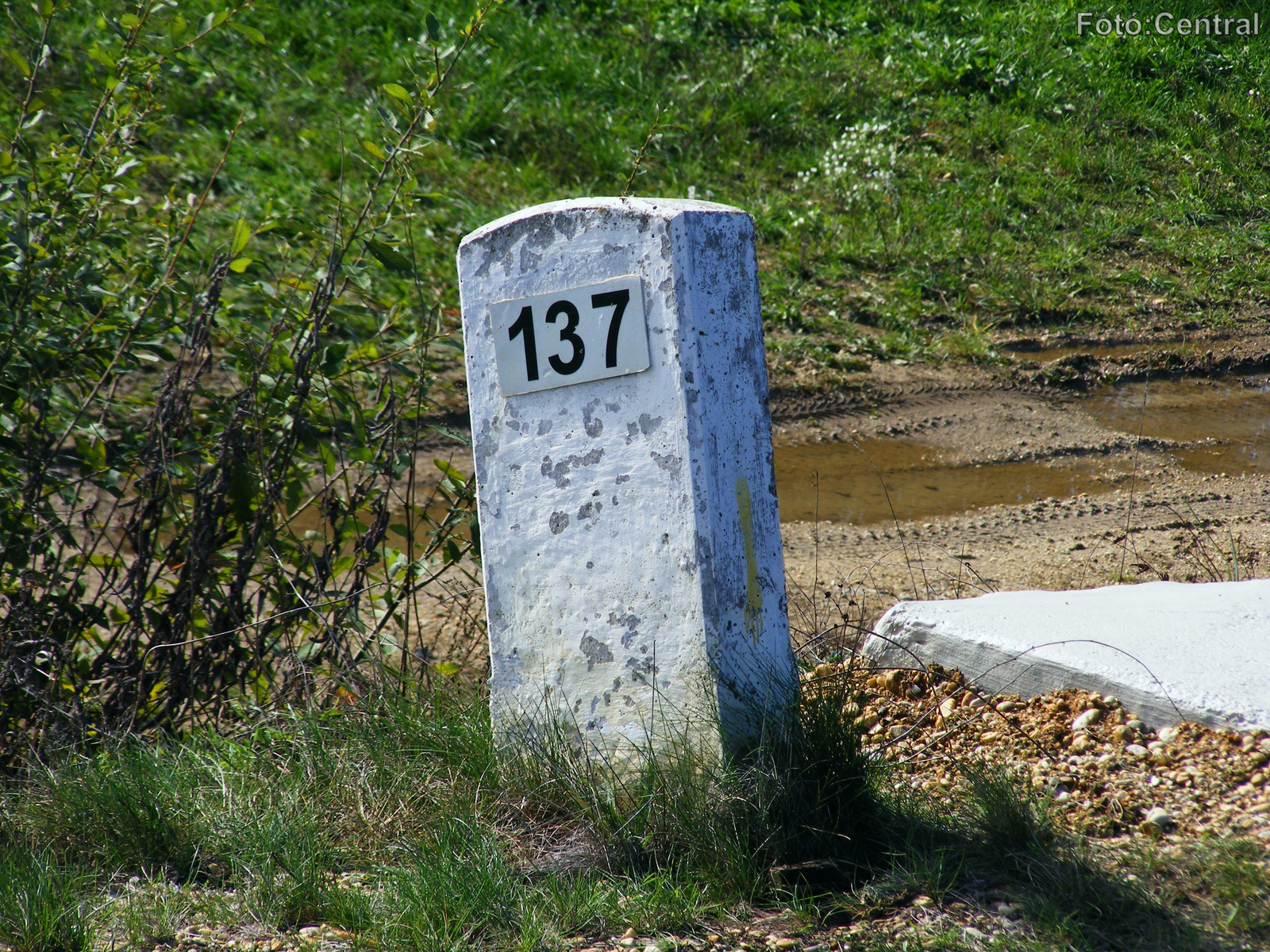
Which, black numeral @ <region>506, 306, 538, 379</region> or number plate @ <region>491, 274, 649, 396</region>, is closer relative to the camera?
number plate @ <region>491, 274, 649, 396</region>

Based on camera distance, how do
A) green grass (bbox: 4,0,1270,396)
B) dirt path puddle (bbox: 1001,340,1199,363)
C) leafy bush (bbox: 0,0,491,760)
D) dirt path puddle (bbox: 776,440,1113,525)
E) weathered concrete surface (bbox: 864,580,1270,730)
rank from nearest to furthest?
weathered concrete surface (bbox: 864,580,1270,730)
leafy bush (bbox: 0,0,491,760)
dirt path puddle (bbox: 776,440,1113,525)
dirt path puddle (bbox: 1001,340,1199,363)
green grass (bbox: 4,0,1270,396)

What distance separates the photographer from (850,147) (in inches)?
360

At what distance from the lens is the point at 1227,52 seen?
9.70 meters

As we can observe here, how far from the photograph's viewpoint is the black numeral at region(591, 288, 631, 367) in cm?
237

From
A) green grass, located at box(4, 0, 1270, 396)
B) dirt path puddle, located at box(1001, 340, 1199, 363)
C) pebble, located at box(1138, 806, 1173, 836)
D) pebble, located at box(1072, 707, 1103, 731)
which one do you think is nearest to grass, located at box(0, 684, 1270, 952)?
pebble, located at box(1138, 806, 1173, 836)

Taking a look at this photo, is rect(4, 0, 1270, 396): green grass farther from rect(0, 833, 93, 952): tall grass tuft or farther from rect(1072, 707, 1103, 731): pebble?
rect(0, 833, 93, 952): tall grass tuft

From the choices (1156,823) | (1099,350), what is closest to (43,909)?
(1156,823)

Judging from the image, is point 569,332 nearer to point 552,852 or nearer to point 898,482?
point 552,852

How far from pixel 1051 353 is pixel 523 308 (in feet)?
17.6

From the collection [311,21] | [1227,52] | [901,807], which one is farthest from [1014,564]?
[311,21]

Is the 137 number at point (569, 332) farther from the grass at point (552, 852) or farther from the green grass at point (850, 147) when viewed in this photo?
the green grass at point (850, 147)

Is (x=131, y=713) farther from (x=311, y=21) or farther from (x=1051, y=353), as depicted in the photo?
(x=311, y=21)

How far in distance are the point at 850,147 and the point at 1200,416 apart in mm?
4228

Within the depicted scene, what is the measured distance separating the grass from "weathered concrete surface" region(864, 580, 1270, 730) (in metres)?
0.51
